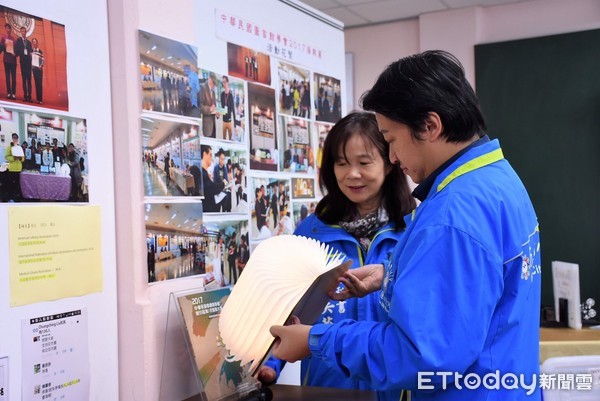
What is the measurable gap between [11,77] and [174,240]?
2.02ft

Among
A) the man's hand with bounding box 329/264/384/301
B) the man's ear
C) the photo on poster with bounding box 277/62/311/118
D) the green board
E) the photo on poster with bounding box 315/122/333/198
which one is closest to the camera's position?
the man's ear

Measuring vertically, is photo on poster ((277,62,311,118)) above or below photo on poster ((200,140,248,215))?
above

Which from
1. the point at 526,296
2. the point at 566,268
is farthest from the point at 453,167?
the point at 566,268

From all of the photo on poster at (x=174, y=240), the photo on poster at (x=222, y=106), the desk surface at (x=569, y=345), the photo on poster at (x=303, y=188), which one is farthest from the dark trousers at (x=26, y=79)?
the desk surface at (x=569, y=345)

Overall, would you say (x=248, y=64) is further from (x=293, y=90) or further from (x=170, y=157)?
(x=170, y=157)

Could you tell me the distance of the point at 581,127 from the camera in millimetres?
4973

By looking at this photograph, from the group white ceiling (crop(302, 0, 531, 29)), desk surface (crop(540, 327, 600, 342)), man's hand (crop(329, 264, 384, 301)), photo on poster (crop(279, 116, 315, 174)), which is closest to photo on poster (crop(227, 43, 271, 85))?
photo on poster (crop(279, 116, 315, 174))

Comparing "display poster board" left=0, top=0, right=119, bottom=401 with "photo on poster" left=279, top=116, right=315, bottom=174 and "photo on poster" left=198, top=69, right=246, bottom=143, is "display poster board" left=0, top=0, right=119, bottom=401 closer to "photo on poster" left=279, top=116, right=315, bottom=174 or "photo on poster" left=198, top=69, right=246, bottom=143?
"photo on poster" left=198, top=69, right=246, bottom=143

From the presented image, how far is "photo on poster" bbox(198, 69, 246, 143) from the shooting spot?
74.8 inches

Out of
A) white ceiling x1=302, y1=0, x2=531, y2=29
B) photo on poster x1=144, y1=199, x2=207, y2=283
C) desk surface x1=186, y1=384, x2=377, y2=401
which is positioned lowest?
desk surface x1=186, y1=384, x2=377, y2=401

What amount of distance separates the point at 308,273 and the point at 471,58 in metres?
4.54

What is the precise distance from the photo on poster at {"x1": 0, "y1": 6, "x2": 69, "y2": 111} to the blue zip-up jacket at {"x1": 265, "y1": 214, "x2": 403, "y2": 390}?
90 cm

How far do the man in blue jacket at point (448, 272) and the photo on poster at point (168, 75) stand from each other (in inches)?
26.5

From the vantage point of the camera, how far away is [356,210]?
6.50 feet
